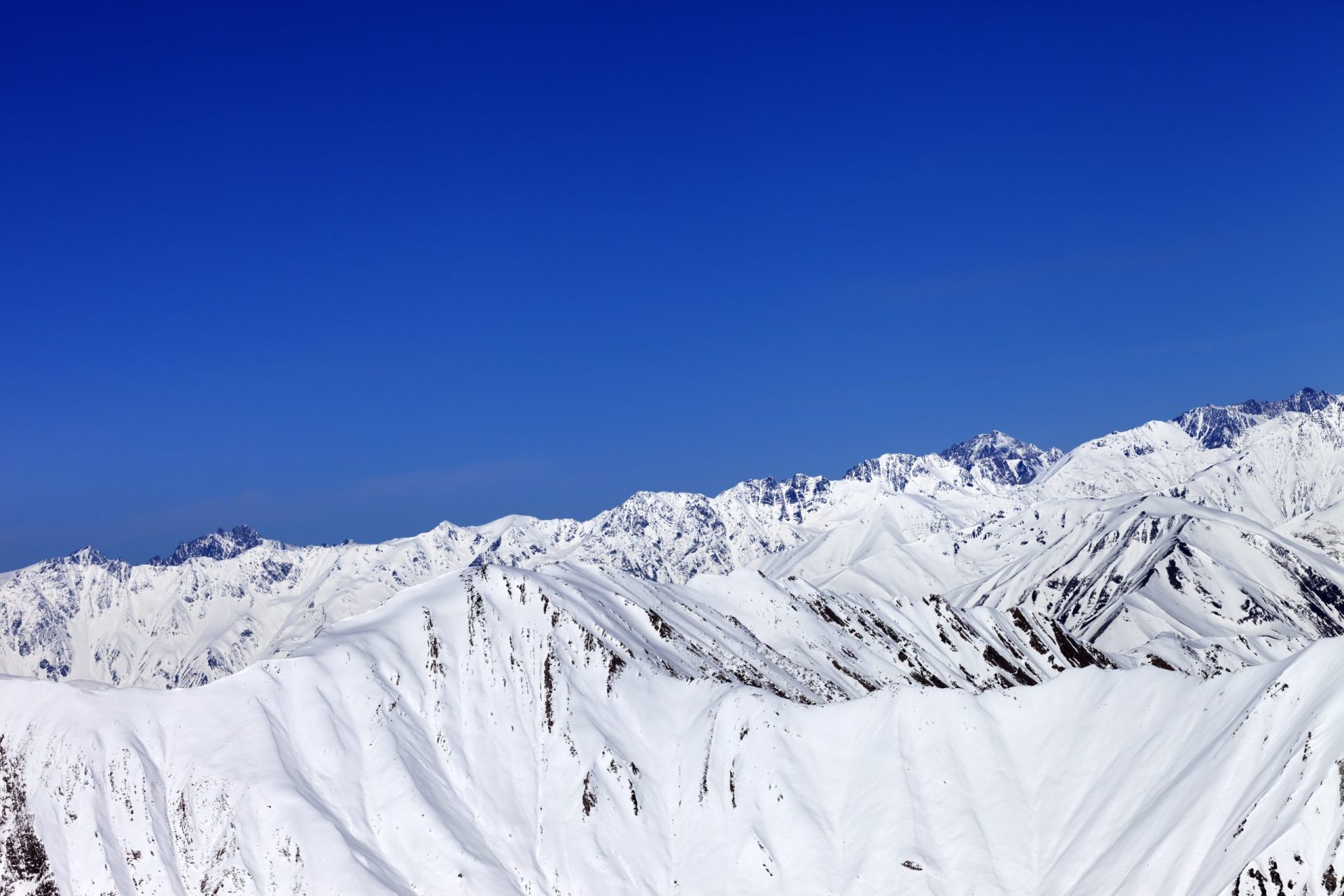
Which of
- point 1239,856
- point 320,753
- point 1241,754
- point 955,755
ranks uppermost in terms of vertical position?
point 320,753

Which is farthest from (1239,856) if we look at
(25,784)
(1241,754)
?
(25,784)

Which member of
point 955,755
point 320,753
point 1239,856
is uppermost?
point 320,753

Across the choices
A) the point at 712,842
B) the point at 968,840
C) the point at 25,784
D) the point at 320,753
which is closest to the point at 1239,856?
the point at 968,840

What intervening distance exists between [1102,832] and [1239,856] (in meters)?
33.1

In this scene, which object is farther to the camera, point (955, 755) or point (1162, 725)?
point (955, 755)

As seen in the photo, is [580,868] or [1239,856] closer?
[1239,856]

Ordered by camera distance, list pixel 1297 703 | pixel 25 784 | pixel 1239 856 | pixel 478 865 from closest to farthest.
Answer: pixel 1239 856 → pixel 1297 703 → pixel 25 784 → pixel 478 865

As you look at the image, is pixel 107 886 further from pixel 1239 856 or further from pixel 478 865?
pixel 1239 856

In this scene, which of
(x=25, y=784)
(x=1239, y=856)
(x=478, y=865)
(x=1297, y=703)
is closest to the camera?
(x=1239, y=856)

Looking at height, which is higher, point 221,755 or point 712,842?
point 221,755

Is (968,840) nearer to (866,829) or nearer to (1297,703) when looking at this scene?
(866,829)

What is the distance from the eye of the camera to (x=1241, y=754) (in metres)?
160

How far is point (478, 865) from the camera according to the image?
18612 cm

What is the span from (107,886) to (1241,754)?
149 m
